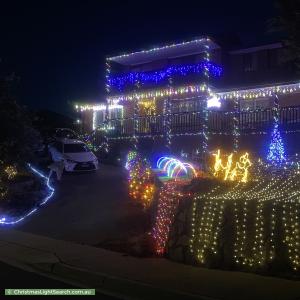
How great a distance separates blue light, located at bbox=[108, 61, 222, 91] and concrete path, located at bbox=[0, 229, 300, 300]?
1910cm

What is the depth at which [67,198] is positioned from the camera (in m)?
18.9

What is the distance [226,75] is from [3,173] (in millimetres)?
15039

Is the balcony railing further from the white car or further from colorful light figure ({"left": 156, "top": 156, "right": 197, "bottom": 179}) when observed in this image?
colorful light figure ({"left": 156, "top": 156, "right": 197, "bottom": 179})

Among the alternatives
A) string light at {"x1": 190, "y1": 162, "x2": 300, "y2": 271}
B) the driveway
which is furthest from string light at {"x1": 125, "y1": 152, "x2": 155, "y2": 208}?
string light at {"x1": 190, "y1": 162, "x2": 300, "y2": 271}

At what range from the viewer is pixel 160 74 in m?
31.8

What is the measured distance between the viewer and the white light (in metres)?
30.0

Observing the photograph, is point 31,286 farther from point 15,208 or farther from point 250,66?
point 250,66

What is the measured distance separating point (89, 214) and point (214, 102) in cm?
1551

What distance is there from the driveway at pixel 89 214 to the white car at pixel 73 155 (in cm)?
206

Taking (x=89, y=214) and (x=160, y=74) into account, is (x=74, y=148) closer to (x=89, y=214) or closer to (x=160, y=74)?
(x=160, y=74)

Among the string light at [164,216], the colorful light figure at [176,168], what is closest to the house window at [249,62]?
the colorful light figure at [176,168]

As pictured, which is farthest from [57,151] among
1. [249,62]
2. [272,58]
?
[272,58]

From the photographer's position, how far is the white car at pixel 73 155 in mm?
24062

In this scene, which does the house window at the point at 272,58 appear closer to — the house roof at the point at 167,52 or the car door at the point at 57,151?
the house roof at the point at 167,52
